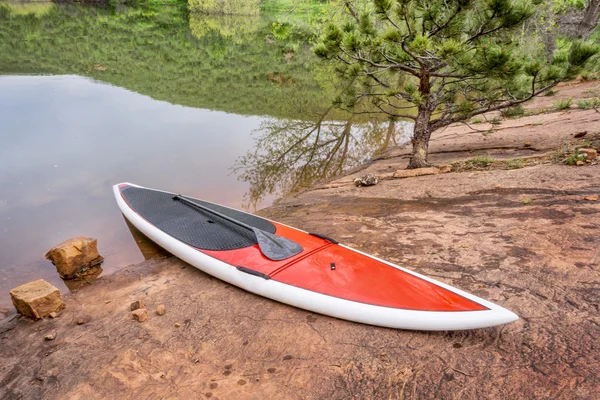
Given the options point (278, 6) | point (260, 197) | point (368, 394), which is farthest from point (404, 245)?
point (278, 6)

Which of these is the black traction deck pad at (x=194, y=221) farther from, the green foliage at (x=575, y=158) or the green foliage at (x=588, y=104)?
the green foliage at (x=588, y=104)

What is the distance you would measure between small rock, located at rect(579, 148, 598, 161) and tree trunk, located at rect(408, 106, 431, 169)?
1809 mm

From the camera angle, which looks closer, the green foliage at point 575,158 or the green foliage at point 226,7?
the green foliage at point 575,158

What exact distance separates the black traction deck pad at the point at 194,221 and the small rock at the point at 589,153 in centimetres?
382

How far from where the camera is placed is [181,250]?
3.64m

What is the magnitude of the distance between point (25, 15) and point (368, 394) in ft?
111

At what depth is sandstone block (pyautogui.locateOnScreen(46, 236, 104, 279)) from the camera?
3668 millimetres

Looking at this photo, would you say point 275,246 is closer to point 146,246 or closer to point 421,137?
point 146,246

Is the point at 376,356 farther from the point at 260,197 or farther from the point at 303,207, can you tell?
the point at 260,197

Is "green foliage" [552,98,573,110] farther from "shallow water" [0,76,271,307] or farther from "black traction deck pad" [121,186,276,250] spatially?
"black traction deck pad" [121,186,276,250]

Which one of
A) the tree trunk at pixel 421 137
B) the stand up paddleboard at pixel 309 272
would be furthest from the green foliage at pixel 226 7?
the stand up paddleboard at pixel 309 272

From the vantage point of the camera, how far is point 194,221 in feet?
13.2

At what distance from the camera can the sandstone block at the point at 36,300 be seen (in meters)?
2.91

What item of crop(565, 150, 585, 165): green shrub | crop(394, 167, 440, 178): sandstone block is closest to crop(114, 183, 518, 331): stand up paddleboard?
crop(394, 167, 440, 178): sandstone block
